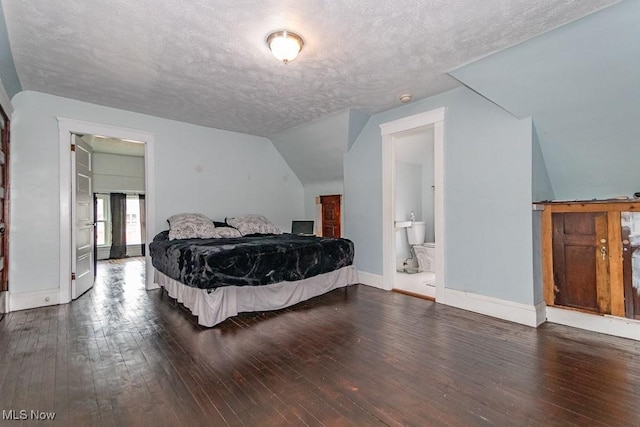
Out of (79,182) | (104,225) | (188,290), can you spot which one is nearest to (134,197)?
(104,225)

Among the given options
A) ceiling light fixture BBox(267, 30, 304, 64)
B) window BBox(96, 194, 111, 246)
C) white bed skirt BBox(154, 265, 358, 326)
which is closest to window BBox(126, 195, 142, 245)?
window BBox(96, 194, 111, 246)

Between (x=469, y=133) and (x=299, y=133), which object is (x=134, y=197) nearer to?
(x=299, y=133)

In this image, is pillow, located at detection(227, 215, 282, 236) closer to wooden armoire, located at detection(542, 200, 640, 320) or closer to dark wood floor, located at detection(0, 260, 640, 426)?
dark wood floor, located at detection(0, 260, 640, 426)

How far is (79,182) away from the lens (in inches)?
160

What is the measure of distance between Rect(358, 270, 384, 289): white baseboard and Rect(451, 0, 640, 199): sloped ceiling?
7.75 feet

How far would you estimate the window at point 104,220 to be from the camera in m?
7.50

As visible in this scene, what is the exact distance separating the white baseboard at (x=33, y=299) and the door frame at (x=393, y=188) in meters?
4.20

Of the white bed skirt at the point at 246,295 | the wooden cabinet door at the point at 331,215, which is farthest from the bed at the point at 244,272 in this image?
the wooden cabinet door at the point at 331,215

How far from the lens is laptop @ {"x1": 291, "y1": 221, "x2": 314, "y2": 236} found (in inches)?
225

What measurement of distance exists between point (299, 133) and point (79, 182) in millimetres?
3206

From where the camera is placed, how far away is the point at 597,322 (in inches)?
109

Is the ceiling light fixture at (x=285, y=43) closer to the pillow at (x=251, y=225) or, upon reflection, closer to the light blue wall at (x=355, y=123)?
the light blue wall at (x=355, y=123)

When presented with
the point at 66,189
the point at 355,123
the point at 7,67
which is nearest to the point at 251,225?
the point at 355,123

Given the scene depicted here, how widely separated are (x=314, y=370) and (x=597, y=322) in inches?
105
